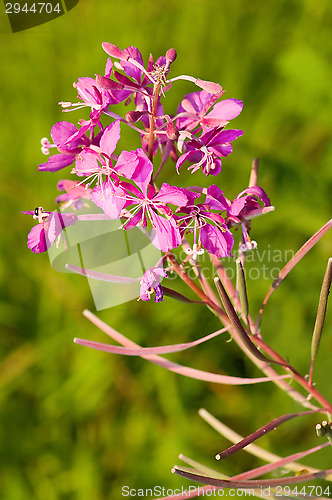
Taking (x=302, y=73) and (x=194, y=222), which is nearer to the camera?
(x=194, y=222)

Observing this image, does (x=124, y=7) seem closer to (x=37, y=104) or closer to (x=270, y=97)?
(x=37, y=104)

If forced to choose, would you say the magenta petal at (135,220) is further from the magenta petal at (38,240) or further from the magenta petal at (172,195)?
the magenta petal at (38,240)

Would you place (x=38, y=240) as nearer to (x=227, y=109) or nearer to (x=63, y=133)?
(x=63, y=133)

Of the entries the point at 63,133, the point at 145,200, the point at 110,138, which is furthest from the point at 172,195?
the point at 63,133

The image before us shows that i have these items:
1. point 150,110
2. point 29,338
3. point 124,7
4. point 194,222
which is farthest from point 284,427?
point 124,7

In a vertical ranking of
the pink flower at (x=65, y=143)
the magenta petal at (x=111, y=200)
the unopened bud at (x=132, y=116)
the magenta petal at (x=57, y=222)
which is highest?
the unopened bud at (x=132, y=116)

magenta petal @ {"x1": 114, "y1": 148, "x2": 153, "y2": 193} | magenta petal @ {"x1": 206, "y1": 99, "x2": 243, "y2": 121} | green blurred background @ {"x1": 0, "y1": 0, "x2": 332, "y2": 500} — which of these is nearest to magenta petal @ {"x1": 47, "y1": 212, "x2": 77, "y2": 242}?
magenta petal @ {"x1": 114, "y1": 148, "x2": 153, "y2": 193}

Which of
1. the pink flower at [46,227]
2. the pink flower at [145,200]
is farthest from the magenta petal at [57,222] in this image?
the pink flower at [145,200]
